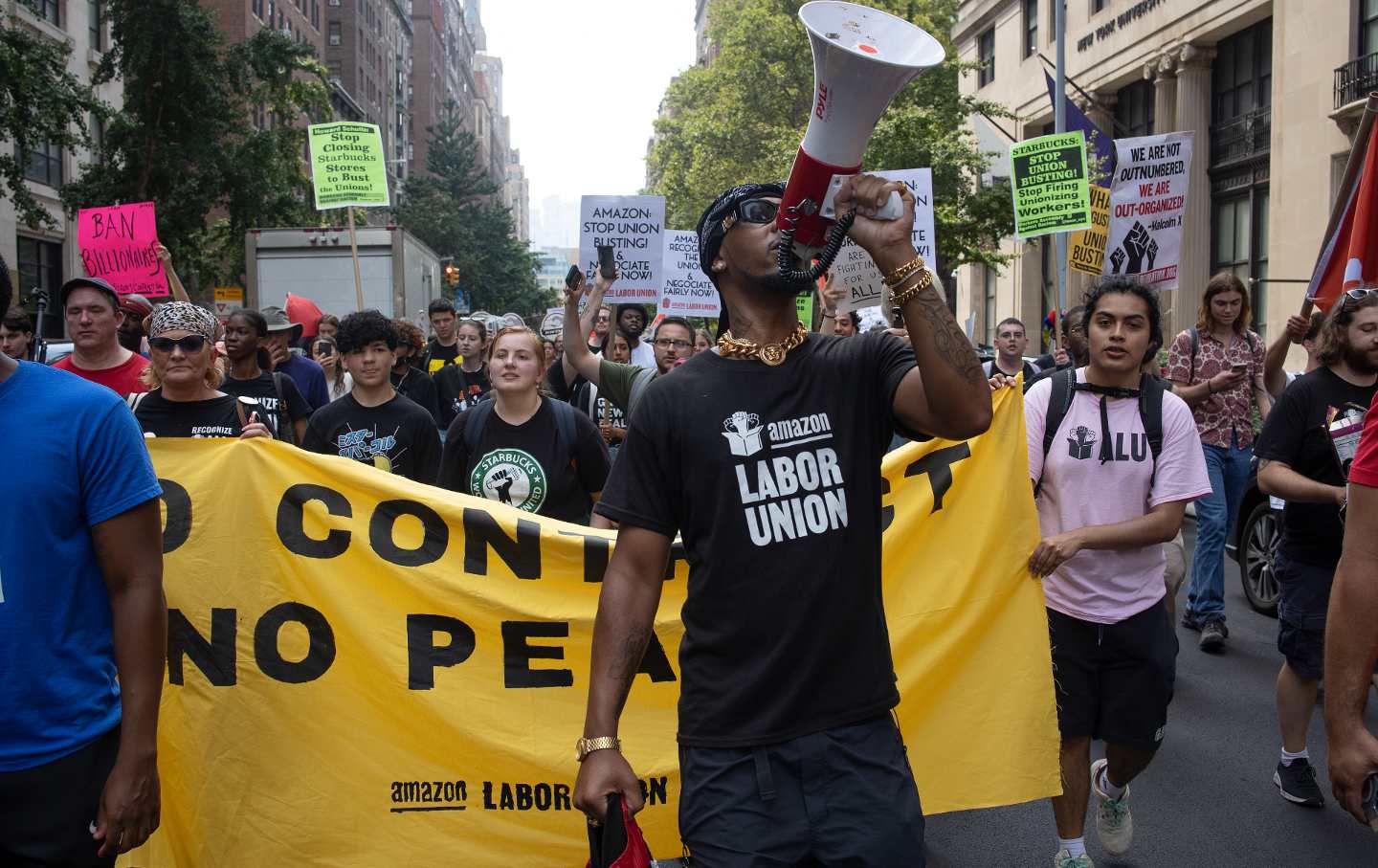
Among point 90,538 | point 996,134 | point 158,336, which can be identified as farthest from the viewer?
point 996,134

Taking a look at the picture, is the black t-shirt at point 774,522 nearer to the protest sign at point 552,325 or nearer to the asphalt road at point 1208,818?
the asphalt road at point 1208,818

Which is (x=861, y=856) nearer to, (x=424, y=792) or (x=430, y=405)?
(x=424, y=792)

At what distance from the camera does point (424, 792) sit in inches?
165

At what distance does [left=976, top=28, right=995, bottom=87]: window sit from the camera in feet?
125

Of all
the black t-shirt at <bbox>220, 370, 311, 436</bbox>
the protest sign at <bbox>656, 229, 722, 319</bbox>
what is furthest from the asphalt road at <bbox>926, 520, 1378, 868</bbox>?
the protest sign at <bbox>656, 229, 722, 319</bbox>

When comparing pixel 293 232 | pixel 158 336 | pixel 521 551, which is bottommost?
pixel 521 551

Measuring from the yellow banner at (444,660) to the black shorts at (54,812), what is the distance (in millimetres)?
1410

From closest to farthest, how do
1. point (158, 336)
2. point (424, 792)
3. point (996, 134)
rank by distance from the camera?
point (424, 792) → point (158, 336) → point (996, 134)

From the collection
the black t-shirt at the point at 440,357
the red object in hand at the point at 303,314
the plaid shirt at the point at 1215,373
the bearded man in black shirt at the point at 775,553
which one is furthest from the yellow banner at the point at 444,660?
the red object in hand at the point at 303,314

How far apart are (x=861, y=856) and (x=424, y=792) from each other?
78.9 inches

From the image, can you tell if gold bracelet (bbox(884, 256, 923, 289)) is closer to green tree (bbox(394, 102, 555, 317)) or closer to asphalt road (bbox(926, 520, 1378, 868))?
asphalt road (bbox(926, 520, 1378, 868))

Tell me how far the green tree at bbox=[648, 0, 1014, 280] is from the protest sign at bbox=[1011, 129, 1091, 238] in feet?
56.1

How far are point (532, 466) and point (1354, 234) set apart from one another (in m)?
4.89

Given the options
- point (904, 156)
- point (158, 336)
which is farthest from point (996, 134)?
point (158, 336)
